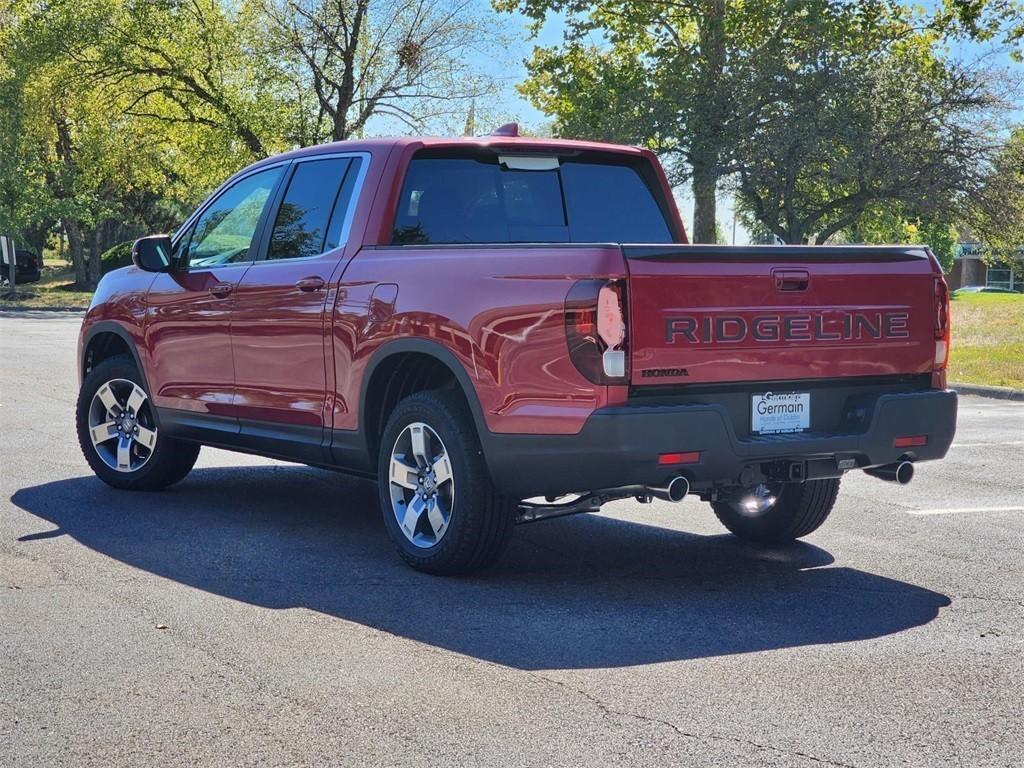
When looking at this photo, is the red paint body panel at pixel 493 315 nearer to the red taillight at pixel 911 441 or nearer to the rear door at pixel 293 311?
the rear door at pixel 293 311

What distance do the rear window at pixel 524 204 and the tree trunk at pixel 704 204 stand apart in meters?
27.1

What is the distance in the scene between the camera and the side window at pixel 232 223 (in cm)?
777

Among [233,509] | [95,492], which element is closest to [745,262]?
[233,509]

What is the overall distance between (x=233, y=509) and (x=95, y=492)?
1.00m

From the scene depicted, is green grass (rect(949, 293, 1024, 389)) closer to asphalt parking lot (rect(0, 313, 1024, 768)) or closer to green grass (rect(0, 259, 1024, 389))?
green grass (rect(0, 259, 1024, 389))

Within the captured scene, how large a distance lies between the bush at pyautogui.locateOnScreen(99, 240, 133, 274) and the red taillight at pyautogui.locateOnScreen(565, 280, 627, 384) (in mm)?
39859

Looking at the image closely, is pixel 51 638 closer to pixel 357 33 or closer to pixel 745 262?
pixel 745 262

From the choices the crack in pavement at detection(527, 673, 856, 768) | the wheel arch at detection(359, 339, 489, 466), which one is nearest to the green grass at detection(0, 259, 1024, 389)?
the wheel arch at detection(359, 339, 489, 466)

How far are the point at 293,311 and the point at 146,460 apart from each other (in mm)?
2074

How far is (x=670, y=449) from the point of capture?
5.60 meters

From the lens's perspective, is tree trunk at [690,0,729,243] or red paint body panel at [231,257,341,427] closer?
red paint body panel at [231,257,341,427]

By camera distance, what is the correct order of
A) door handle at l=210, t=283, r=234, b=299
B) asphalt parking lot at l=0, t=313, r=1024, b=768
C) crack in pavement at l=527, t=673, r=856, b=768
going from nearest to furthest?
crack in pavement at l=527, t=673, r=856, b=768 < asphalt parking lot at l=0, t=313, r=1024, b=768 < door handle at l=210, t=283, r=234, b=299

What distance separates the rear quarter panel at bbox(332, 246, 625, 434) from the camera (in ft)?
18.4

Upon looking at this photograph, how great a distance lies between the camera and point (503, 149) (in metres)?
7.14
